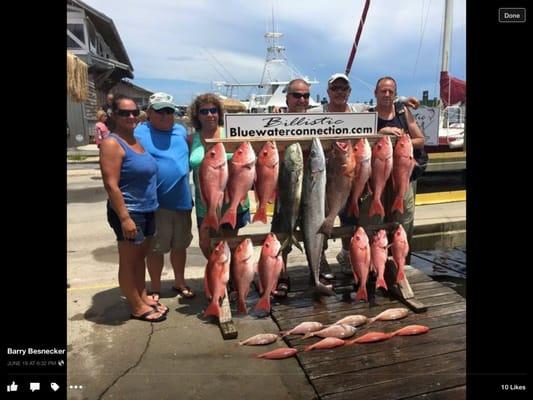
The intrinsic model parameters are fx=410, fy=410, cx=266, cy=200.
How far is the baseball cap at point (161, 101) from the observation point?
3408 millimetres

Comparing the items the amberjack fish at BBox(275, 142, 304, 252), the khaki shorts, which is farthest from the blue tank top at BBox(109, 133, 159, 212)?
the amberjack fish at BBox(275, 142, 304, 252)

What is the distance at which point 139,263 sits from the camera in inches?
135

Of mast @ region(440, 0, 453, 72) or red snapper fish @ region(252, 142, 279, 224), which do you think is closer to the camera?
red snapper fish @ region(252, 142, 279, 224)

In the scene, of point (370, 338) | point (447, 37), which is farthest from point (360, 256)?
point (447, 37)

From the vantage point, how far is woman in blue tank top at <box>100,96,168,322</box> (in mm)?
3002

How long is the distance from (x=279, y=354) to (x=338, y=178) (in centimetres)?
149

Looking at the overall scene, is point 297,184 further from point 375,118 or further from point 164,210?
point 164,210

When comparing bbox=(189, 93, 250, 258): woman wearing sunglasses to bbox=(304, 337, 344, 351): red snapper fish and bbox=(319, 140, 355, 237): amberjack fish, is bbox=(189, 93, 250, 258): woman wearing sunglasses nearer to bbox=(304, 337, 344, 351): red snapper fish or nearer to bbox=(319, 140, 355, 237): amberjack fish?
bbox=(319, 140, 355, 237): amberjack fish

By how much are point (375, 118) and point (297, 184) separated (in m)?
1.00

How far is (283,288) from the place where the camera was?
3916 millimetres

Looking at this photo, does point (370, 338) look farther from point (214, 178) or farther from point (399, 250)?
point (214, 178)

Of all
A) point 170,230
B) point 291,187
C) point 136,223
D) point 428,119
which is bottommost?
point 170,230
